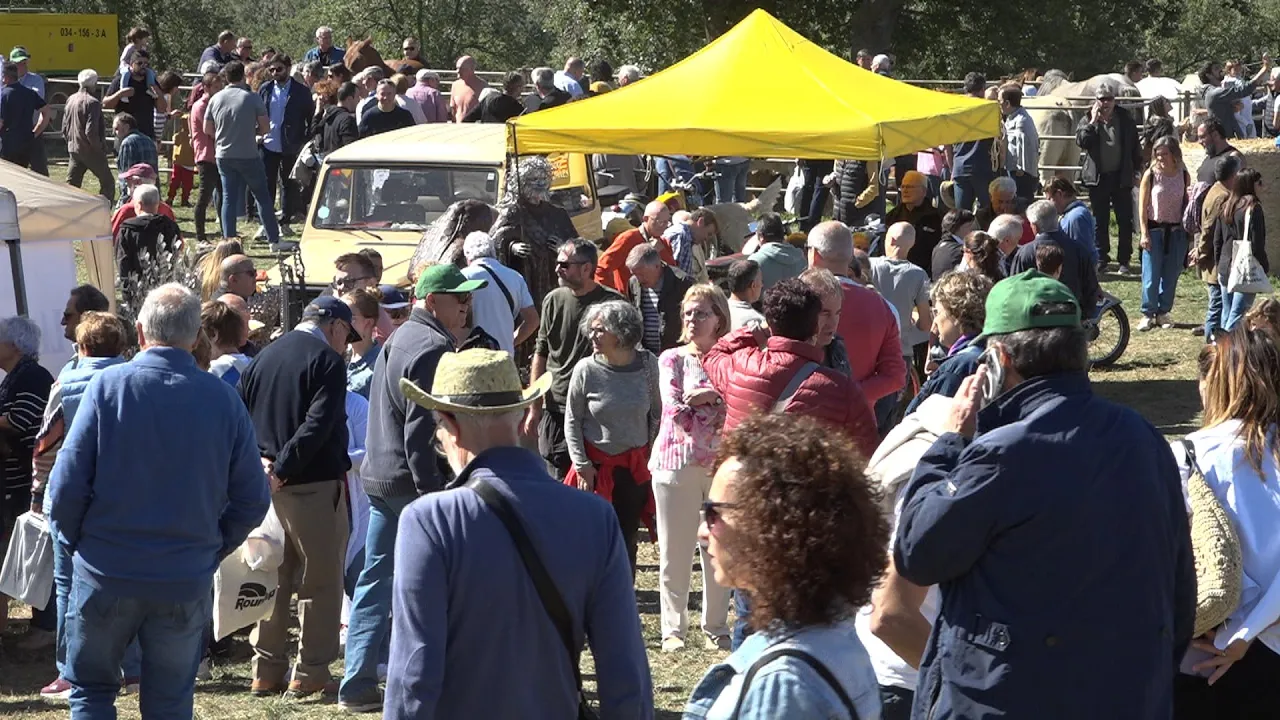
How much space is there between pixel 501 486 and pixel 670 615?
4.00 m

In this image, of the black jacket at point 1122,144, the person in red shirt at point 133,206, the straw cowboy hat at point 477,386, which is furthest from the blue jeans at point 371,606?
the black jacket at point 1122,144

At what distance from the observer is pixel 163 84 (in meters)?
20.9

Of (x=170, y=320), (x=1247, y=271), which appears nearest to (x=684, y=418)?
(x=170, y=320)

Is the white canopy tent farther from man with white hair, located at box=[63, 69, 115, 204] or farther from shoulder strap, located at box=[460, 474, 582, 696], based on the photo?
man with white hair, located at box=[63, 69, 115, 204]

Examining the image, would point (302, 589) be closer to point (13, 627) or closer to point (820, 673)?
point (13, 627)

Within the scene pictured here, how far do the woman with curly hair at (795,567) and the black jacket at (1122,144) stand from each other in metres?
15.1

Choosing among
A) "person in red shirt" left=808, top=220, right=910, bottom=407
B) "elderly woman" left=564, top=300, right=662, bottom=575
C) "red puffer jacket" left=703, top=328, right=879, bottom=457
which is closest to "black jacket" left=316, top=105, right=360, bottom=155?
"person in red shirt" left=808, top=220, right=910, bottom=407

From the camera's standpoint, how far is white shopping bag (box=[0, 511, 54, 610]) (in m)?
6.92

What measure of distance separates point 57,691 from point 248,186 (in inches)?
453

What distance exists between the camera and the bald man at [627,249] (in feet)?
34.4

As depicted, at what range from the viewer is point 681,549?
291 inches

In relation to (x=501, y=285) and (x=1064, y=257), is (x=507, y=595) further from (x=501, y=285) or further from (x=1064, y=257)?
(x=1064, y=257)

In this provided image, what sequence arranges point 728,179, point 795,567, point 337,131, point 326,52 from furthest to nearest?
point 326,52, point 728,179, point 337,131, point 795,567

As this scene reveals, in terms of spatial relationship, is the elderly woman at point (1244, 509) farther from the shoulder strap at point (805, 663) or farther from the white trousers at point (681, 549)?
the white trousers at point (681, 549)
